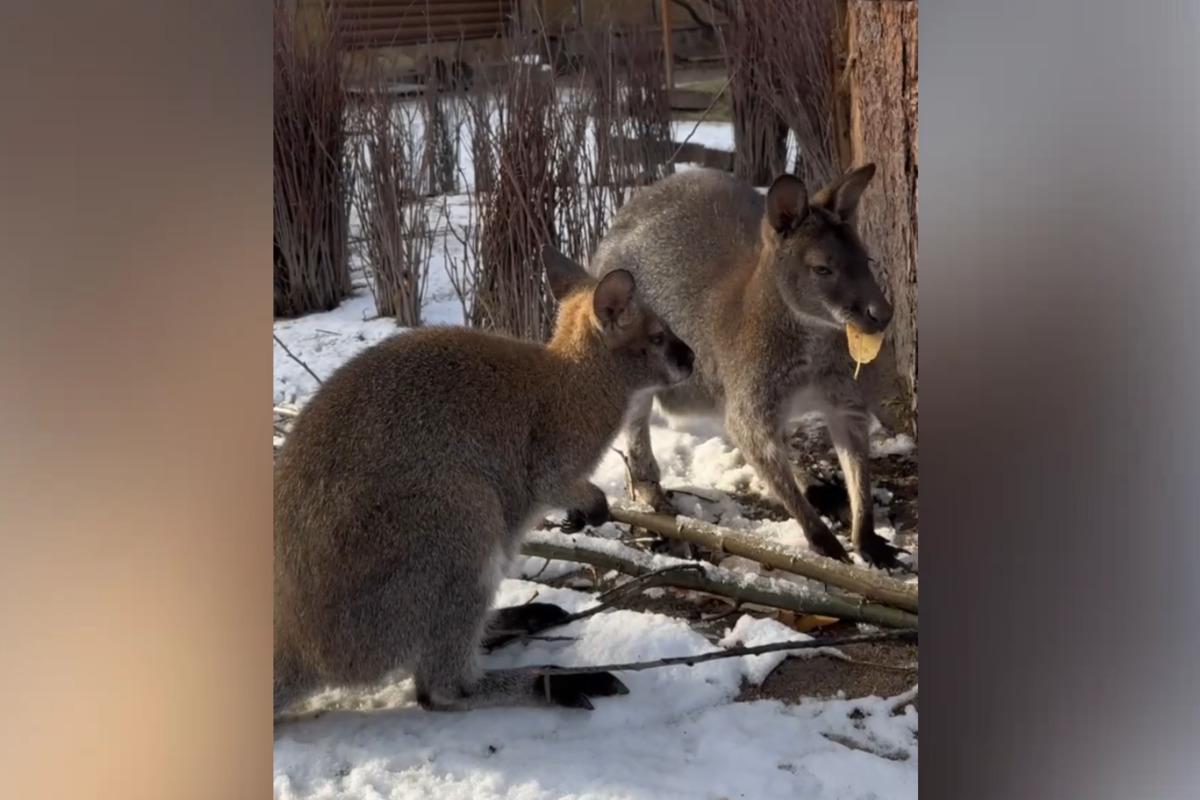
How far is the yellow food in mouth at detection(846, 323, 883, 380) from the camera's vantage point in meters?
2.57

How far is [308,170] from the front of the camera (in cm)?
262

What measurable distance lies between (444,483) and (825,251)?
85 centimetres

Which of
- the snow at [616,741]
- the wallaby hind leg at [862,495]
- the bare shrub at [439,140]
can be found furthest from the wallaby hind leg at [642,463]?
the bare shrub at [439,140]

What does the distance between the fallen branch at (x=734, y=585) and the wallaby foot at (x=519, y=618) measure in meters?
0.11

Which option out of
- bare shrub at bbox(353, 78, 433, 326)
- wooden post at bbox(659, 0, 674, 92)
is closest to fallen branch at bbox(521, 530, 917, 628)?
bare shrub at bbox(353, 78, 433, 326)

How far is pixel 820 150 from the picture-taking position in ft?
8.39

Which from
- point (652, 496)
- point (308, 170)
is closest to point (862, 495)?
point (652, 496)
